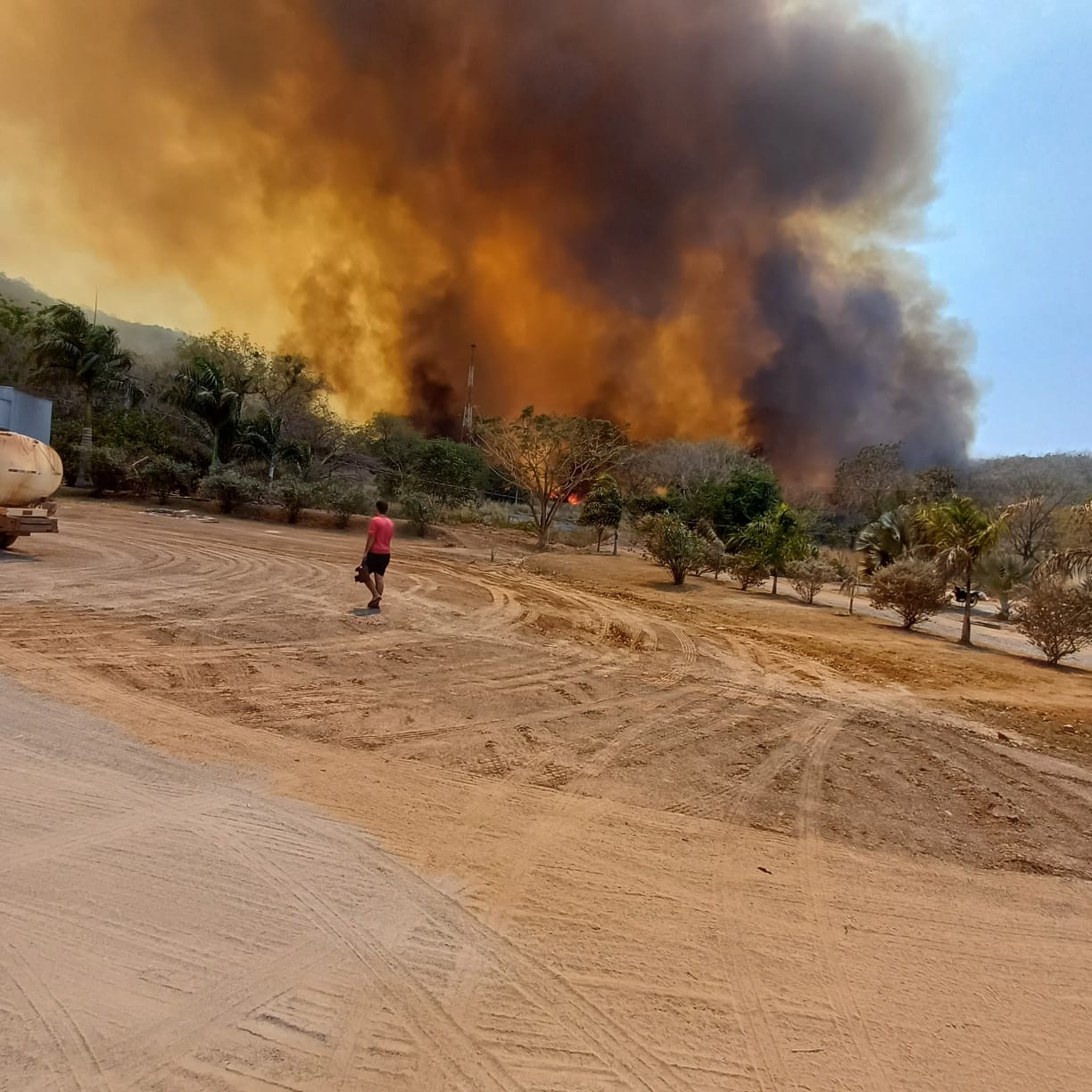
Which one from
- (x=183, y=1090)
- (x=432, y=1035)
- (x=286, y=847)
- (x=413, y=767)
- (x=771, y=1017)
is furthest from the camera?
(x=413, y=767)

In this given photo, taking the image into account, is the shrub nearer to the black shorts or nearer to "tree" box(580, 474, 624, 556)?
"tree" box(580, 474, 624, 556)

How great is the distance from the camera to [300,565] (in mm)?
14508

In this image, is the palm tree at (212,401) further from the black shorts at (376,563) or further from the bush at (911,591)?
the bush at (911,591)

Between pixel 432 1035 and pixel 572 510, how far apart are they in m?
45.5

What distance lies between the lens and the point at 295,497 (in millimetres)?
27703

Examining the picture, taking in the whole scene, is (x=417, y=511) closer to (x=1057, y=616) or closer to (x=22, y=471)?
(x=22, y=471)

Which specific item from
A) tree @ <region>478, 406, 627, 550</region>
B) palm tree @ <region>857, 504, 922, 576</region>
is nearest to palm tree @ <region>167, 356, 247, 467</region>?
tree @ <region>478, 406, 627, 550</region>

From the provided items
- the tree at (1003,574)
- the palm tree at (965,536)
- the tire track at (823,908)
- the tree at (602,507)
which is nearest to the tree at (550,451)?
the tree at (602,507)

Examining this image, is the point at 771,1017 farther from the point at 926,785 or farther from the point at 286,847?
the point at 926,785

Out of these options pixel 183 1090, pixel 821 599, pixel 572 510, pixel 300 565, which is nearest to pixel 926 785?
pixel 183 1090

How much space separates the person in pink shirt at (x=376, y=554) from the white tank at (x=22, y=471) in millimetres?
6708

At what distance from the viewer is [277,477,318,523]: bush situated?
1092 inches

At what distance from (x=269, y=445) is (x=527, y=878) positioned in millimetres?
33264

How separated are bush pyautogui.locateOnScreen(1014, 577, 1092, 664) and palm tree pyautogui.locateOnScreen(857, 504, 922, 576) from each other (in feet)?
32.8
